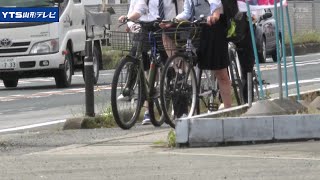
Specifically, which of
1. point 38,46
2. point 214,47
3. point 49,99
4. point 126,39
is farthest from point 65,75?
point 214,47

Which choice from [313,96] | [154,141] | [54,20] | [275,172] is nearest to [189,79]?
[154,141]

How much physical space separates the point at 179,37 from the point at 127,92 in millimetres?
819

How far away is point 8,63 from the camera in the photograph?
19.8m

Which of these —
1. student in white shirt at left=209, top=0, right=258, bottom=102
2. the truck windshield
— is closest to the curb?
the truck windshield

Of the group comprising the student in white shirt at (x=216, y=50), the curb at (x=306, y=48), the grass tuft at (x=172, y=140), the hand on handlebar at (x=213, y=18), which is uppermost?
the hand on handlebar at (x=213, y=18)

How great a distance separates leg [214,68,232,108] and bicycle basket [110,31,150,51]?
2.79ft

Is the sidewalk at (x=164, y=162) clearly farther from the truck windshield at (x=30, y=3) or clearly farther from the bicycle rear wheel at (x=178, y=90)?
the truck windshield at (x=30, y=3)

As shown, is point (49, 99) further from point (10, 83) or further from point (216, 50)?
point (216, 50)

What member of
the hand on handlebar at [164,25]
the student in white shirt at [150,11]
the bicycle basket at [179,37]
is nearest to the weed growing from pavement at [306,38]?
the student in white shirt at [150,11]

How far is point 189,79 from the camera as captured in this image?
10867mm

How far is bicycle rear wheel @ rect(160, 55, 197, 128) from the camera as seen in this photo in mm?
10680

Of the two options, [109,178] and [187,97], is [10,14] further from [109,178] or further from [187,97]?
[109,178]

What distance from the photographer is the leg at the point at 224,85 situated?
35.2 feet

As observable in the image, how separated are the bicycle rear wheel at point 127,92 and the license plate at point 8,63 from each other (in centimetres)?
914
